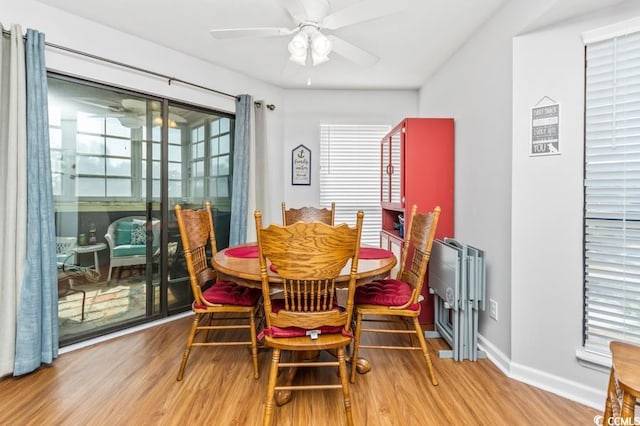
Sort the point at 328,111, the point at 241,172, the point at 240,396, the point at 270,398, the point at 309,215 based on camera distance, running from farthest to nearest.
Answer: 1. the point at 328,111
2. the point at 241,172
3. the point at 309,215
4. the point at 240,396
5. the point at 270,398

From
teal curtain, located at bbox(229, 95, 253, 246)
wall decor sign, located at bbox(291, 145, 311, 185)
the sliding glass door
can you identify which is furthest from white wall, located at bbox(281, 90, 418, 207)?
the sliding glass door

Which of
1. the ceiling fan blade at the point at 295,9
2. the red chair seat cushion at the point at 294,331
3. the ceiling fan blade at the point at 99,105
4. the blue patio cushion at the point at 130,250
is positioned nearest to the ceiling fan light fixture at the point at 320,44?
the ceiling fan blade at the point at 295,9

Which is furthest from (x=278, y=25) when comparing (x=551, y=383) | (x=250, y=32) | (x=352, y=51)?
(x=551, y=383)

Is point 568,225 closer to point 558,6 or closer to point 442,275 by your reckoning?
point 442,275

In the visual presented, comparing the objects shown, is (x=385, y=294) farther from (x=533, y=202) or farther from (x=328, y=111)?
(x=328, y=111)

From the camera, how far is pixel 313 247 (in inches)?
56.3

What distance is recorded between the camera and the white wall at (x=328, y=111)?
397 cm

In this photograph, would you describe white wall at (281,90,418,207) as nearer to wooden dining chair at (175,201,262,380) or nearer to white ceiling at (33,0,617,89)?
white ceiling at (33,0,617,89)

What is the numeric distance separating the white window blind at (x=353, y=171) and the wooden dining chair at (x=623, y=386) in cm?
282

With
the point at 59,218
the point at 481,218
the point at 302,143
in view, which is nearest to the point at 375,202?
the point at 302,143

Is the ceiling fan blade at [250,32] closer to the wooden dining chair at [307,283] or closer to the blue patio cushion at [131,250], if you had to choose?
the wooden dining chair at [307,283]

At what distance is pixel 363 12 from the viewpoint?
1.76 m

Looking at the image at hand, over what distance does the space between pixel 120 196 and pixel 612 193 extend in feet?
11.6

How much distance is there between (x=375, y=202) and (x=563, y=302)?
7.83 feet
